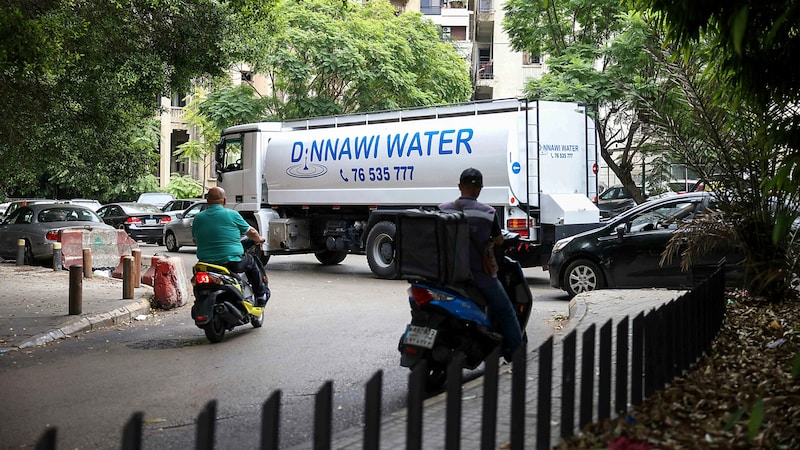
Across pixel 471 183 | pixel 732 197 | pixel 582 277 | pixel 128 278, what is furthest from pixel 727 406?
pixel 128 278

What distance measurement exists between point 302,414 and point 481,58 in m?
48.3

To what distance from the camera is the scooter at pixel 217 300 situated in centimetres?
971

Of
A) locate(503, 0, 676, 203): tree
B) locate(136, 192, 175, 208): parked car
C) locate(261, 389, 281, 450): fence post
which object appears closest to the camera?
locate(261, 389, 281, 450): fence post

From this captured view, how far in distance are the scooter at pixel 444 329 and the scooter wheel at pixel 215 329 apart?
352 centimetres

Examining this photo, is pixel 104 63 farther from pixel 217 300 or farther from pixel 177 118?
pixel 177 118

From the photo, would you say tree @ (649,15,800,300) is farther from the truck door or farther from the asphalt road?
the truck door

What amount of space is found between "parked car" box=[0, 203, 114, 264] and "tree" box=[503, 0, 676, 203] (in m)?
12.2

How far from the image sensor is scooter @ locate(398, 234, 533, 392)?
6.73 metres

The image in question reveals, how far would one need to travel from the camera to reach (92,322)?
11289 millimetres

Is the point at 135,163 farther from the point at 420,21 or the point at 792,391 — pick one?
the point at 792,391

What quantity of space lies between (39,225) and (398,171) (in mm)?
9299

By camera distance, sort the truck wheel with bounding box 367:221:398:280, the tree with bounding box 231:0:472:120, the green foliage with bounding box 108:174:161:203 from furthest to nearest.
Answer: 1. the green foliage with bounding box 108:174:161:203
2. the tree with bounding box 231:0:472:120
3. the truck wheel with bounding box 367:221:398:280

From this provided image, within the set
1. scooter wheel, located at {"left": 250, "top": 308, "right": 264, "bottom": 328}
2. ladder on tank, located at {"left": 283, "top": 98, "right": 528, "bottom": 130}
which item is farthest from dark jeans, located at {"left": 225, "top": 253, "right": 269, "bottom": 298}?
ladder on tank, located at {"left": 283, "top": 98, "right": 528, "bottom": 130}

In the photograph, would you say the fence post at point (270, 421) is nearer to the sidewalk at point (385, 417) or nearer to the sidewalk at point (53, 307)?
the sidewalk at point (385, 417)
